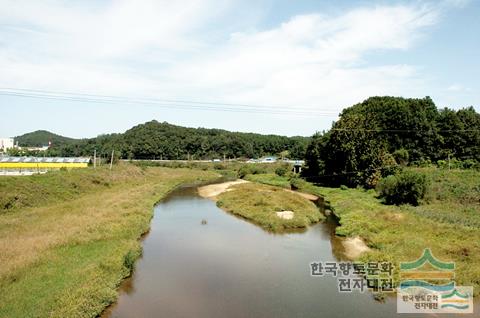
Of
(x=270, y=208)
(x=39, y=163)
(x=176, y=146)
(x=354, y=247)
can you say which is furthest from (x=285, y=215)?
(x=176, y=146)

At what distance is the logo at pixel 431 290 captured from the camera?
18.4 meters

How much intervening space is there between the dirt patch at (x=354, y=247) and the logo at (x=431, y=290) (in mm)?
4432

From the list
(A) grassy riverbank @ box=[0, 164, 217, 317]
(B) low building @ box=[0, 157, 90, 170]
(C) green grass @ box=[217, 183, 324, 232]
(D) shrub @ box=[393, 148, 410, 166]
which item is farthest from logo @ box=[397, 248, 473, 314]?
(B) low building @ box=[0, 157, 90, 170]

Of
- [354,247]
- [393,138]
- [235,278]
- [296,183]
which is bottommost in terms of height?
[235,278]

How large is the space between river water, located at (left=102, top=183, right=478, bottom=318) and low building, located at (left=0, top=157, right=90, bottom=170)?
5482 cm

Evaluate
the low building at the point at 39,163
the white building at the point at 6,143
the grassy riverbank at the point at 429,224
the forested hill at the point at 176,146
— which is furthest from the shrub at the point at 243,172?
the white building at the point at 6,143

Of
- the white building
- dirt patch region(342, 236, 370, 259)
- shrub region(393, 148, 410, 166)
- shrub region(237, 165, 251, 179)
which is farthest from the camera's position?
the white building

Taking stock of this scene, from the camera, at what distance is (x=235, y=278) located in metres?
22.6

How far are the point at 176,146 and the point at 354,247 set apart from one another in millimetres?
122193

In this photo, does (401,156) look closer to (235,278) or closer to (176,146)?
(235,278)

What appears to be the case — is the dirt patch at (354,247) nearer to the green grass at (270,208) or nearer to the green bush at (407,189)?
the green grass at (270,208)

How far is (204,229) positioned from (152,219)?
7.62 meters

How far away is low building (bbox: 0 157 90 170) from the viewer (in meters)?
77.8

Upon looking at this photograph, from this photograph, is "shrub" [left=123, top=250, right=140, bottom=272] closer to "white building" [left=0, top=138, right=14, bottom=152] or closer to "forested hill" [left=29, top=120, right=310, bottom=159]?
"forested hill" [left=29, top=120, right=310, bottom=159]
